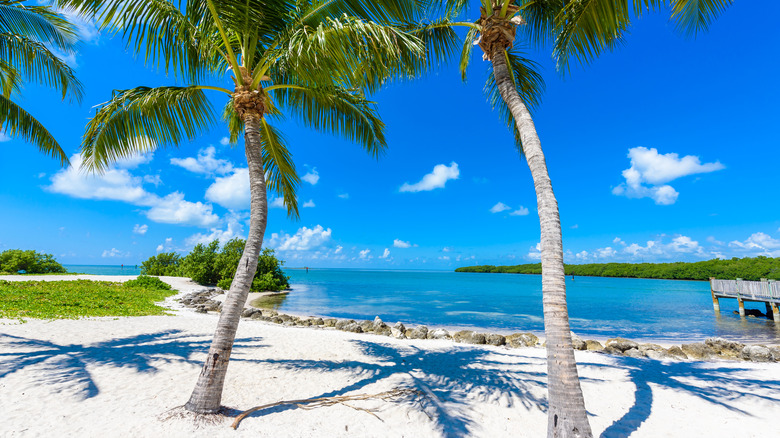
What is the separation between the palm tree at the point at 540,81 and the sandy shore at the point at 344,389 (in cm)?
130

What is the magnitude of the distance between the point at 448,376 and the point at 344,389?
206cm

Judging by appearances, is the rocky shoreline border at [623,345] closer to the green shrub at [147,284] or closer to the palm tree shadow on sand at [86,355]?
the palm tree shadow on sand at [86,355]

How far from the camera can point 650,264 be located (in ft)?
285

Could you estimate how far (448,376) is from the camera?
20.6 feet

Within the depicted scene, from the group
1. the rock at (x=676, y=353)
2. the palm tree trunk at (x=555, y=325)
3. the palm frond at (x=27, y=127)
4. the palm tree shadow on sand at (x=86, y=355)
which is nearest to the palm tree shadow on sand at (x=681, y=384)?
the palm tree trunk at (x=555, y=325)

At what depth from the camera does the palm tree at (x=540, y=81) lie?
3.29 metres

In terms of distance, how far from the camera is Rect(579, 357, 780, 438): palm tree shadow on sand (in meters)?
4.62

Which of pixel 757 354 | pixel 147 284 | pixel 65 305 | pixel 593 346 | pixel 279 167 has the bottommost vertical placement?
pixel 593 346

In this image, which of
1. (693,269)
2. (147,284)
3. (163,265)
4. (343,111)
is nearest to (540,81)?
(343,111)

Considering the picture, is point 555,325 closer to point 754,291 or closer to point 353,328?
point 353,328

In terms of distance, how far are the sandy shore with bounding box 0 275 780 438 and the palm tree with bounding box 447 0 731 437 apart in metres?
1.30

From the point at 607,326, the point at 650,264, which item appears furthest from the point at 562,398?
the point at 650,264

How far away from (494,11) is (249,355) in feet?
25.4

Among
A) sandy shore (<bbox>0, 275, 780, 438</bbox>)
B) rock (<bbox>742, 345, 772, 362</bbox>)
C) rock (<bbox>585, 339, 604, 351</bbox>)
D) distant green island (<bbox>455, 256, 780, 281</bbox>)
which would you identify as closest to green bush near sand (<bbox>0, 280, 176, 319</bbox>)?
sandy shore (<bbox>0, 275, 780, 438</bbox>)
